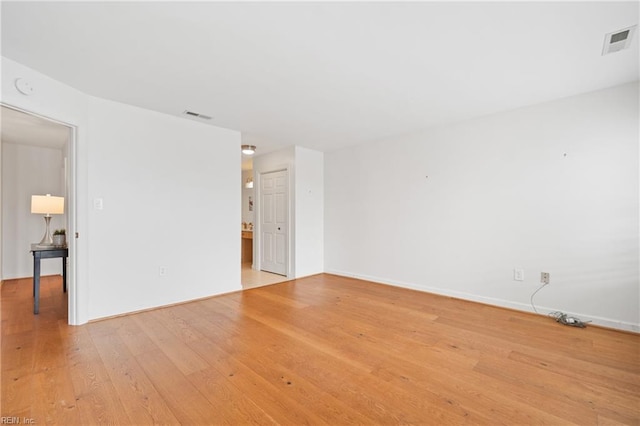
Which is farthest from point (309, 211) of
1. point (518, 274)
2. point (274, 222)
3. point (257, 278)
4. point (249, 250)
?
point (518, 274)

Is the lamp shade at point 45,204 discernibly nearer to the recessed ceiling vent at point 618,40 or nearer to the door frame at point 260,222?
the door frame at point 260,222

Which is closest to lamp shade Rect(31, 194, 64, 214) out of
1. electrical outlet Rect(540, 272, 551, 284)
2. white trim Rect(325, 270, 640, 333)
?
white trim Rect(325, 270, 640, 333)

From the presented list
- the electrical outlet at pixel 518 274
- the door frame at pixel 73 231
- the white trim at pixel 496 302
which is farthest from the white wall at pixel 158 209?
the electrical outlet at pixel 518 274

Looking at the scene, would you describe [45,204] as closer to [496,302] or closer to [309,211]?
[309,211]

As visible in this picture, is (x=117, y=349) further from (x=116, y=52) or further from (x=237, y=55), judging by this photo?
(x=237, y=55)

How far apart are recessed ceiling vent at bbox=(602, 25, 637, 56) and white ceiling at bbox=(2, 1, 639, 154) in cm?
7

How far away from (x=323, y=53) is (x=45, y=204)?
429cm

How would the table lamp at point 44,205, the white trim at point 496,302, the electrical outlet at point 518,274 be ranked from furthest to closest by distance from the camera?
the table lamp at point 44,205 < the electrical outlet at point 518,274 < the white trim at point 496,302

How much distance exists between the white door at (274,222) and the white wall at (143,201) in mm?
1221

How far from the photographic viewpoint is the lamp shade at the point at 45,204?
382cm

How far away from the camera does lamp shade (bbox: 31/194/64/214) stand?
3816 millimetres

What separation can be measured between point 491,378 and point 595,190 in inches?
94.0

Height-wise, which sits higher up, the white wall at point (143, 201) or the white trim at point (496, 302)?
the white wall at point (143, 201)

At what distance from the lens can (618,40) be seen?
2.09m
